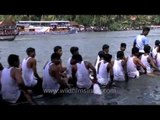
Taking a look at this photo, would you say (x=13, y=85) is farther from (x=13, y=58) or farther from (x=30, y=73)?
(x=30, y=73)

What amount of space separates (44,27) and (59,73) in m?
24.1

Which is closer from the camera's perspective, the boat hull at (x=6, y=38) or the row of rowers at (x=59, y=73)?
the row of rowers at (x=59, y=73)

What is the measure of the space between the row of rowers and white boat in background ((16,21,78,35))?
1623 centimetres

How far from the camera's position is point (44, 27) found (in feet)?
95.5

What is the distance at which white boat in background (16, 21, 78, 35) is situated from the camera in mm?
25702

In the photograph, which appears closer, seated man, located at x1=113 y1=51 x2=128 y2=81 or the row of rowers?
the row of rowers

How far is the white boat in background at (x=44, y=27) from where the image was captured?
25.7m

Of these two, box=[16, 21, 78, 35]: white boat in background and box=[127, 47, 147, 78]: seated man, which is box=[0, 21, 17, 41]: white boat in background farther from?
box=[127, 47, 147, 78]: seated man

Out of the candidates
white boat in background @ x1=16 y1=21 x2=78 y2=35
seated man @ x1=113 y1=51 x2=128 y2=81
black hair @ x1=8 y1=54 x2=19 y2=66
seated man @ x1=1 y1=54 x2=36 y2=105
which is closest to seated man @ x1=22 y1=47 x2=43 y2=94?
seated man @ x1=1 y1=54 x2=36 y2=105

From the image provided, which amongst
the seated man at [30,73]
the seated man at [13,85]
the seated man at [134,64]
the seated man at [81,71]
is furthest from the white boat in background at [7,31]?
the seated man at [13,85]

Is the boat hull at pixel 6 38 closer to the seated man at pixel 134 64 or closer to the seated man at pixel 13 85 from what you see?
the seated man at pixel 134 64

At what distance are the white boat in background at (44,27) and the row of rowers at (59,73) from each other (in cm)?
1623

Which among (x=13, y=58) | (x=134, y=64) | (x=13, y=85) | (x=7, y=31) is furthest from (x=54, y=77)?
(x=7, y=31)
